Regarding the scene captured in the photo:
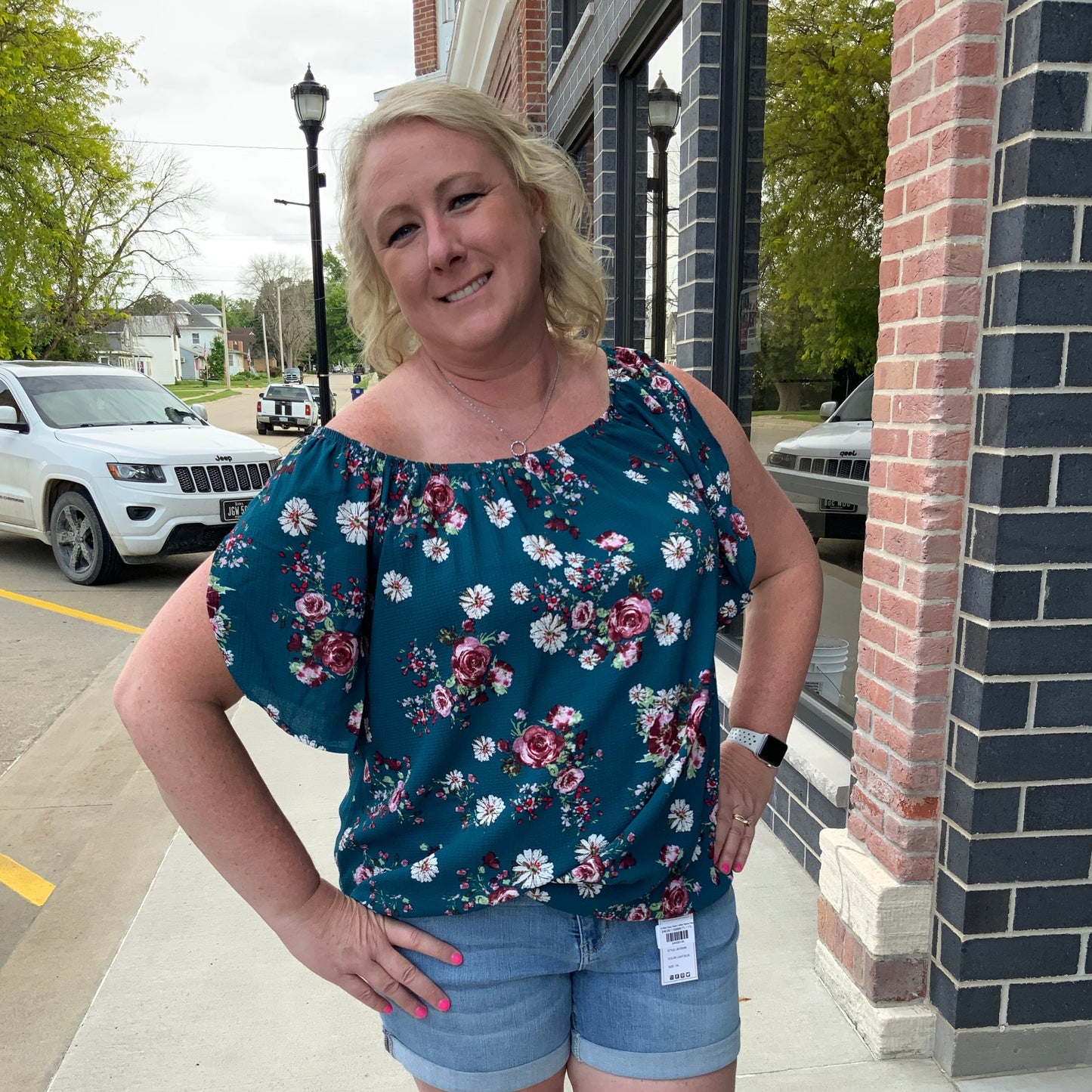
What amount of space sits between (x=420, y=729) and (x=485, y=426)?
419mm

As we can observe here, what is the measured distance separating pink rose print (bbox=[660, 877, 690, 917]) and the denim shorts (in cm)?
3

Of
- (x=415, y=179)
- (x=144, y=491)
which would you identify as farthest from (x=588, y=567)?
(x=144, y=491)

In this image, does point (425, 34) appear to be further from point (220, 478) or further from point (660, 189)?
point (660, 189)

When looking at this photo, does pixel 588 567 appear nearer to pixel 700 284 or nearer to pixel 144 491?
pixel 700 284

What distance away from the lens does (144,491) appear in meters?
7.80

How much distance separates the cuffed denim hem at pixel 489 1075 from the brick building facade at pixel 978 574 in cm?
115

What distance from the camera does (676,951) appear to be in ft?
4.44

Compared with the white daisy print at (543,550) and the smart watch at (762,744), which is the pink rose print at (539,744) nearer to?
the white daisy print at (543,550)

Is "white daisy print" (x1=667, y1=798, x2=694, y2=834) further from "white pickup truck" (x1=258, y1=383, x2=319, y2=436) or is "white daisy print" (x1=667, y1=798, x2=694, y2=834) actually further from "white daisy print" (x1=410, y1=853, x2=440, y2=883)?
"white pickup truck" (x1=258, y1=383, x2=319, y2=436)

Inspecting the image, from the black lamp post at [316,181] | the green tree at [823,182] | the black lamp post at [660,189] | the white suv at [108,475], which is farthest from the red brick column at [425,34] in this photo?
the green tree at [823,182]

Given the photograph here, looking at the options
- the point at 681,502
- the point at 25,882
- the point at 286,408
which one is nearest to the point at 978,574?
the point at 681,502

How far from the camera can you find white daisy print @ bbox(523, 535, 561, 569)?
4.07ft

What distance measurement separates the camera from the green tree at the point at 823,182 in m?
2.99

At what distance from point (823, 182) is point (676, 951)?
2.70m
